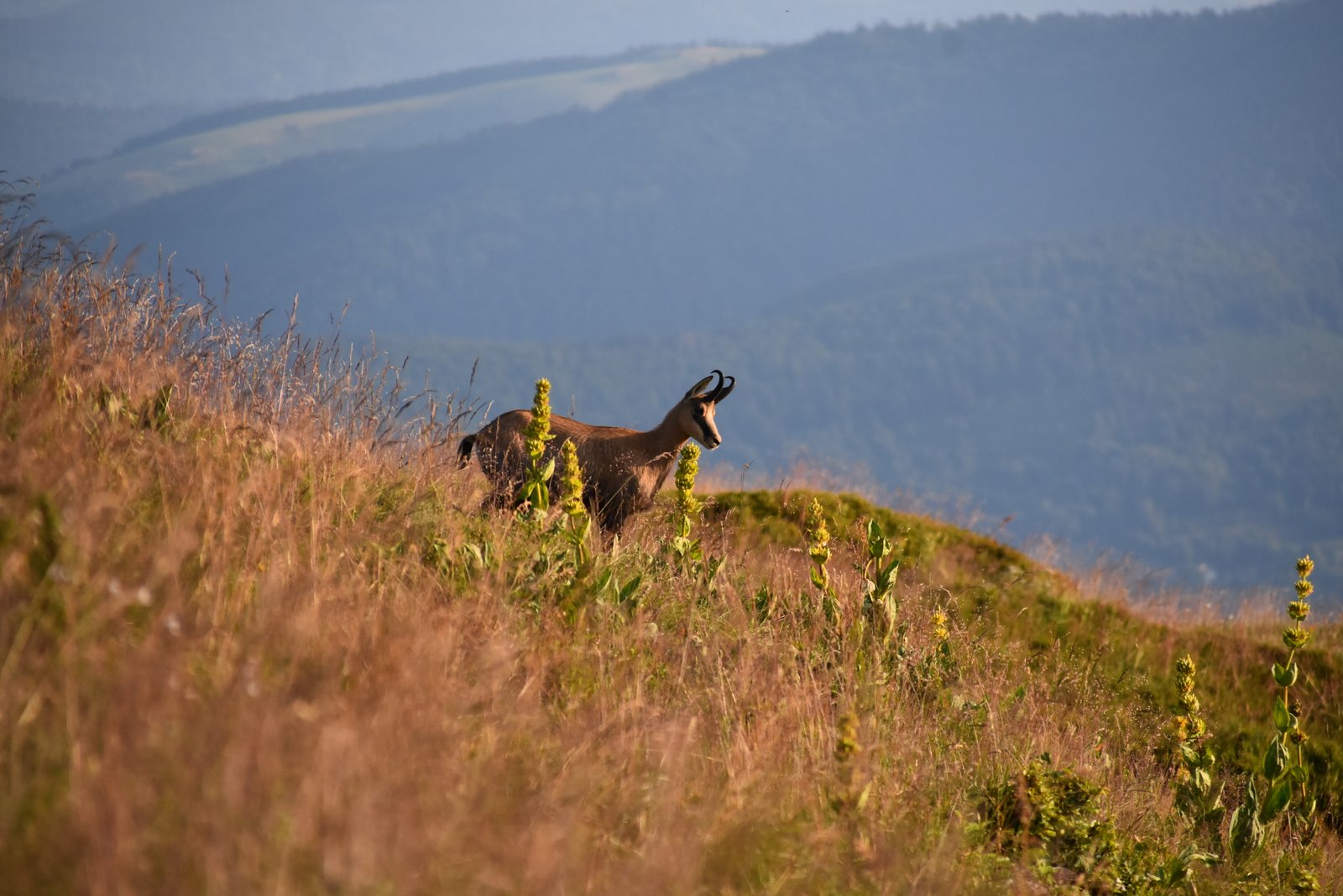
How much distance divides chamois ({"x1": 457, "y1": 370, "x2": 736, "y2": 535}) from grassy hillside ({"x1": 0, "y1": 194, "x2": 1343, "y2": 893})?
1.23 ft

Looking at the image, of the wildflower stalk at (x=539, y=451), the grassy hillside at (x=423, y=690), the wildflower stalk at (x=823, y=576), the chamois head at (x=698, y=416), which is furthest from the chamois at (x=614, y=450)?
the wildflower stalk at (x=823, y=576)

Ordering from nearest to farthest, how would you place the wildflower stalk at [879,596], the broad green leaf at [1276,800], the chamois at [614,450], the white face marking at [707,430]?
1. the broad green leaf at [1276,800]
2. the wildflower stalk at [879,596]
3. the chamois at [614,450]
4. the white face marking at [707,430]

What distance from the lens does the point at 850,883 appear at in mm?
4195

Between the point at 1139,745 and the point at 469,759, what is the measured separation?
5872 millimetres

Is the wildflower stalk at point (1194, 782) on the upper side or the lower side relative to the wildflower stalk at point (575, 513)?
lower

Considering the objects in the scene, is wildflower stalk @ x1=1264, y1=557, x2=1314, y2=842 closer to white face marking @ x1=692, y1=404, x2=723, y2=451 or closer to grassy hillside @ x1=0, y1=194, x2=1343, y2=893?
grassy hillside @ x1=0, y1=194, x2=1343, y2=893

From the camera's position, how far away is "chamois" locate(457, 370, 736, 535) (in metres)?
Answer: 8.64

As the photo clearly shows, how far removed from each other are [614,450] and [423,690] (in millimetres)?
5296

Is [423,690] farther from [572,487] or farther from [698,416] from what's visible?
[698,416]

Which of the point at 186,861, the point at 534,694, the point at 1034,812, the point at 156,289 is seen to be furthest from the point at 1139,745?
the point at 156,289

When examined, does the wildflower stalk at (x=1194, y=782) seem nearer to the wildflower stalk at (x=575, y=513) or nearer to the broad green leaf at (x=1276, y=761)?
the broad green leaf at (x=1276, y=761)

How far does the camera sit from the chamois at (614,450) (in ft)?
28.3

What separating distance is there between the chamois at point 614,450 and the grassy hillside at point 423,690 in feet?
1.23

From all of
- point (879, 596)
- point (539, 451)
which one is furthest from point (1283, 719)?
point (539, 451)
